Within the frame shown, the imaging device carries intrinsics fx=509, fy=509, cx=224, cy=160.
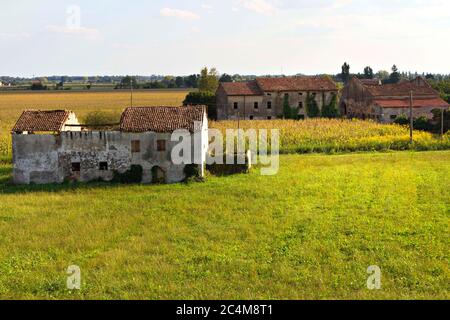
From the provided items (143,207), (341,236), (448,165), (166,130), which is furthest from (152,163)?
(448,165)

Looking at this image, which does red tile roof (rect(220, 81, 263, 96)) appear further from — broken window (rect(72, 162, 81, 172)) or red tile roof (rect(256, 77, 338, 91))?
broken window (rect(72, 162, 81, 172))

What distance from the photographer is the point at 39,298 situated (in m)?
12.2

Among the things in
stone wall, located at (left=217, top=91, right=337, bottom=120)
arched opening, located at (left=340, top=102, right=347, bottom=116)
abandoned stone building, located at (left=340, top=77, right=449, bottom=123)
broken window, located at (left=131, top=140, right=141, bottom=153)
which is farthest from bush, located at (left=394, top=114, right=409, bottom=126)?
broken window, located at (left=131, top=140, right=141, bottom=153)

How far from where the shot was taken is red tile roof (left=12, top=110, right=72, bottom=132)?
2698 centimetres

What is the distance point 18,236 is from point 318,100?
147ft

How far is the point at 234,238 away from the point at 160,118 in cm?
1276

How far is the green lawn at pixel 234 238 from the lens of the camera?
12.8 m

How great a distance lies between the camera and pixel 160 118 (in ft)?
91.4

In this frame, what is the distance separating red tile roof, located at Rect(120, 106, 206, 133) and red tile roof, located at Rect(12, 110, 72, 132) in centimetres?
327

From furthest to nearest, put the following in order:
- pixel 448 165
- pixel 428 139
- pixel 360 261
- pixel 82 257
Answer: pixel 428 139 < pixel 448 165 < pixel 82 257 < pixel 360 261

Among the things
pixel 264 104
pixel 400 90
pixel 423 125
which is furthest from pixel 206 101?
pixel 423 125

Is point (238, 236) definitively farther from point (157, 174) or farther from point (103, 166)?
point (103, 166)

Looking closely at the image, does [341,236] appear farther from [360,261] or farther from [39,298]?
[39,298]
